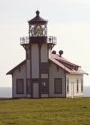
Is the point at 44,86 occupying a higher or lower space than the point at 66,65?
lower

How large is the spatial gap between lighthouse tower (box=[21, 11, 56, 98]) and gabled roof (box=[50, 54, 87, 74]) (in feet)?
5.26

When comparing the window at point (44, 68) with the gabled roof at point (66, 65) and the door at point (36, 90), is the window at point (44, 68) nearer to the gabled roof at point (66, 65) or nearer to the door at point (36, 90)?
the gabled roof at point (66, 65)

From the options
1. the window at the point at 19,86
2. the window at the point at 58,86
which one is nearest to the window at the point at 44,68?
the window at the point at 58,86

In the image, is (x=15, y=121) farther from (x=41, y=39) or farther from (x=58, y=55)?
(x=58, y=55)

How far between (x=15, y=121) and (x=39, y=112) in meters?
6.18

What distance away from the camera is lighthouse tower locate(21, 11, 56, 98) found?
6481 centimetres

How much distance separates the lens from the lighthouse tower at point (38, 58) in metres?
64.8

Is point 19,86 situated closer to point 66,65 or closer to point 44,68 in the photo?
point 44,68

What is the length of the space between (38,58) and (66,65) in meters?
5.31

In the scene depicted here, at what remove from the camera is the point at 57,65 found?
213 ft

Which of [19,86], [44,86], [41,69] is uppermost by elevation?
[41,69]

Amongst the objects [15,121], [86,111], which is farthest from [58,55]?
[15,121]

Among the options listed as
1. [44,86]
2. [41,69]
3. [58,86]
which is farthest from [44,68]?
[58,86]

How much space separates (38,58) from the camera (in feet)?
213
